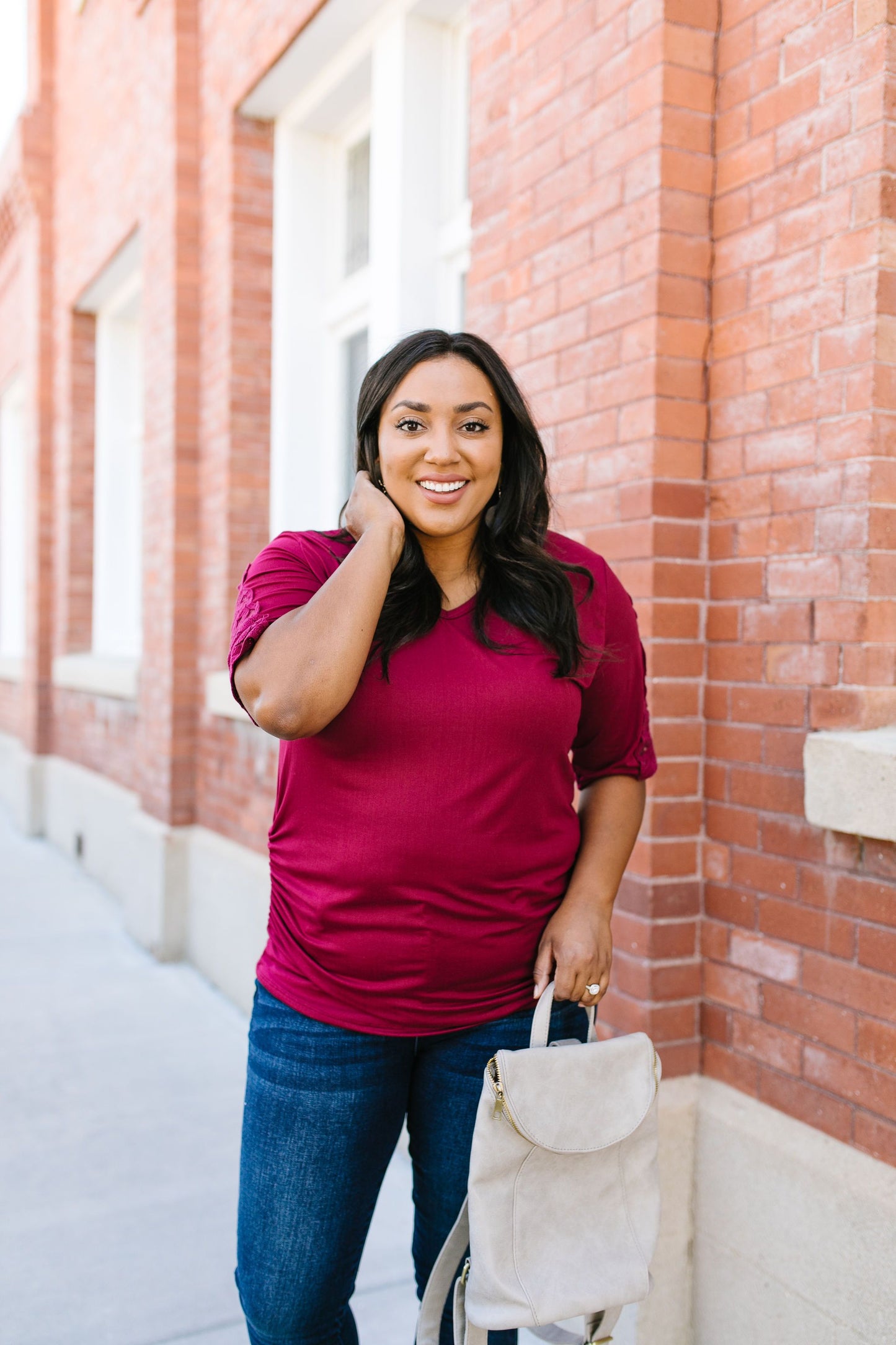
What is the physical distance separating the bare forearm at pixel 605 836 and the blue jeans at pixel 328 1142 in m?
0.22

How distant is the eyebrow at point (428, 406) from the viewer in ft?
5.74

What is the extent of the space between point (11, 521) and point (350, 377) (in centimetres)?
818

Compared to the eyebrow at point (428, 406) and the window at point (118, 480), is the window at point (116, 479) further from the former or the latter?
the eyebrow at point (428, 406)

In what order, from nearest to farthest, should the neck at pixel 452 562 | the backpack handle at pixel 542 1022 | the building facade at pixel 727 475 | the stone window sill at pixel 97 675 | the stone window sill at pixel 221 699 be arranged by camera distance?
the backpack handle at pixel 542 1022, the neck at pixel 452 562, the building facade at pixel 727 475, the stone window sill at pixel 221 699, the stone window sill at pixel 97 675

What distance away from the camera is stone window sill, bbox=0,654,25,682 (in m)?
10.2

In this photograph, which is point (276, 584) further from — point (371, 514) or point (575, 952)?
point (575, 952)

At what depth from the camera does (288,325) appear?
5.15 metres

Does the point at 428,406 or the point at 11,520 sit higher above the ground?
the point at 11,520

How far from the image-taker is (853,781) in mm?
2055

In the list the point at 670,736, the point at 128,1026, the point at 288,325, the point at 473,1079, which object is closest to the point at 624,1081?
the point at 473,1079

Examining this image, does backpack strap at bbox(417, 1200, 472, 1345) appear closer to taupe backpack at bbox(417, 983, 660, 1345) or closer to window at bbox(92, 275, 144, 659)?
taupe backpack at bbox(417, 983, 660, 1345)

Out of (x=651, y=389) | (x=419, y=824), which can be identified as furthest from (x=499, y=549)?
(x=651, y=389)

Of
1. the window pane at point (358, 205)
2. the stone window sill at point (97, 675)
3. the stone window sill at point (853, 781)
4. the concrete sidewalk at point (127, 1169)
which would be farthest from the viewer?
the stone window sill at point (97, 675)

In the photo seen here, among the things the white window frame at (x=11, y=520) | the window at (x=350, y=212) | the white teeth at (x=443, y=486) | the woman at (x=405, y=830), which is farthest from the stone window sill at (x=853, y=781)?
the white window frame at (x=11, y=520)
